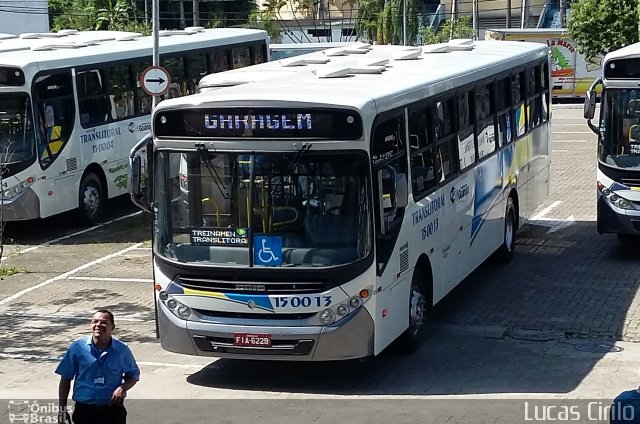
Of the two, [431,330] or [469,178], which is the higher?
[469,178]

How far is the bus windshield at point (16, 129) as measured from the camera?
20.0 m

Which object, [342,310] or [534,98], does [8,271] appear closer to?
[342,310]

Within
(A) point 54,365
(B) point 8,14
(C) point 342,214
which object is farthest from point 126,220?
(B) point 8,14

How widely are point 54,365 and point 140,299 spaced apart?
130 inches

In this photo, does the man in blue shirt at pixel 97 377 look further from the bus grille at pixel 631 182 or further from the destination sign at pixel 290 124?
the bus grille at pixel 631 182

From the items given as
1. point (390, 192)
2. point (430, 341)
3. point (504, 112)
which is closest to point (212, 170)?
point (390, 192)

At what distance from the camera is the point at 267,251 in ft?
37.3

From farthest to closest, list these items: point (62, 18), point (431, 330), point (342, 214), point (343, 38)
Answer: point (343, 38), point (62, 18), point (431, 330), point (342, 214)

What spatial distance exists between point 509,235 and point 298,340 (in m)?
7.33

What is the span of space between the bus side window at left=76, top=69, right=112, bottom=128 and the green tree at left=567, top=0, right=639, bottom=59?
96.2ft

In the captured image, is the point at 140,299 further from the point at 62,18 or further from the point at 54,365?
the point at 62,18

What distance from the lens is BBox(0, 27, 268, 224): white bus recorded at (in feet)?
65.8

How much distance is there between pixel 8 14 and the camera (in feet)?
187

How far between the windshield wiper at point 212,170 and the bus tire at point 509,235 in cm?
717
